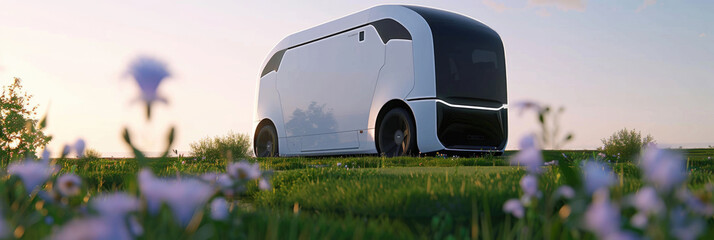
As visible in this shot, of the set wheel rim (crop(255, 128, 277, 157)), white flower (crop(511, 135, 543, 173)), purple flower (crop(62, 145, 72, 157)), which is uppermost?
wheel rim (crop(255, 128, 277, 157))

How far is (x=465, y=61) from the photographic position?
10977 millimetres

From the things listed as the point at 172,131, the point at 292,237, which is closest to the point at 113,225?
the point at 172,131

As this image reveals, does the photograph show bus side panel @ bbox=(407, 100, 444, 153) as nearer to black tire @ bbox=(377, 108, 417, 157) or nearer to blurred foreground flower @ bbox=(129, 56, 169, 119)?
black tire @ bbox=(377, 108, 417, 157)

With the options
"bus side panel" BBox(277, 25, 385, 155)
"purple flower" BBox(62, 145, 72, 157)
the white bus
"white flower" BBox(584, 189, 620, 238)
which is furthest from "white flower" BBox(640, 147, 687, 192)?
"bus side panel" BBox(277, 25, 385, 155)

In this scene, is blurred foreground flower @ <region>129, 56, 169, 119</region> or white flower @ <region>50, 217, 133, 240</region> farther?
blurred foreground flower @ <region>129, 56, 169, 119</region>

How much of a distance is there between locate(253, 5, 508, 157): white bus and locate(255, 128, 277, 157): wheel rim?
1.70 metres

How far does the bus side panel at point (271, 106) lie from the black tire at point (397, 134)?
11.5 feet

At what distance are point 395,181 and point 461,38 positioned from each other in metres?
7.34

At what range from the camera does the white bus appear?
1064 cm

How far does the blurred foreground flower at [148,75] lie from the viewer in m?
1.35

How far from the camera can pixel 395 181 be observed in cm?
416

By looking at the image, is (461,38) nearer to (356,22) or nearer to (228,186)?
(356,22)

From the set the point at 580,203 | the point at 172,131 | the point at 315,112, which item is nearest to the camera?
the point at 580,203

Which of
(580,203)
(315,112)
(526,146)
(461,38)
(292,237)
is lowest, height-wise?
(292,237)
